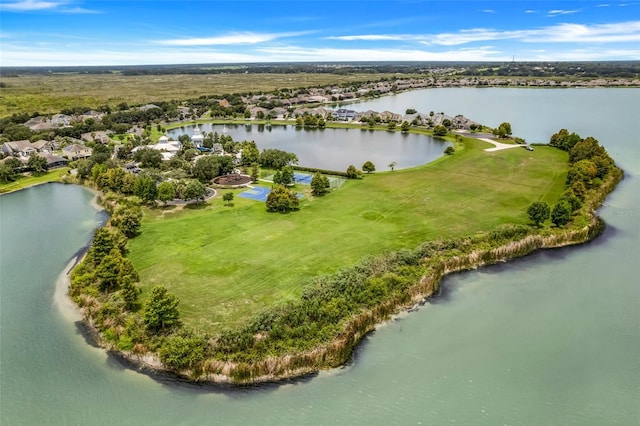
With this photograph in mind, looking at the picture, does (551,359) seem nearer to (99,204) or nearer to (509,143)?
(99,204)

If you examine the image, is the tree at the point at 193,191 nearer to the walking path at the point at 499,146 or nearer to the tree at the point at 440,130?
the walking path at the point at 499,146

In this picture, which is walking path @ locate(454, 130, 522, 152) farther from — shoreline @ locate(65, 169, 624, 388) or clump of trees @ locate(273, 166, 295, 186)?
clump of trees @ locate(273, 166, 295, 186)

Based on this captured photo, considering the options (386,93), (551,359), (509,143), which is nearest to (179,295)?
(551,359)

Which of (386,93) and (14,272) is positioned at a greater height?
(386,93)

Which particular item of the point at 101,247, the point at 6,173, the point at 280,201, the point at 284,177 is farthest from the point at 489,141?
the point at 6,173

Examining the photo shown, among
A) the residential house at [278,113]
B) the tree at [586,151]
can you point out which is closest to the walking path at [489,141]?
the tree at [586,151]

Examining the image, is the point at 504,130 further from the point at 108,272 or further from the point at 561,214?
the point at 108,272
